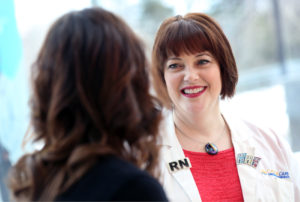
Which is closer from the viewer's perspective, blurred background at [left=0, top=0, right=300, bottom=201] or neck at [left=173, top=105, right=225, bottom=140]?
neck at [left=173, top=105, right=225, bottom=140]

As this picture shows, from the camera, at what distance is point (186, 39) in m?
1.68

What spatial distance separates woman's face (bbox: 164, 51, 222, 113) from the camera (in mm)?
1720

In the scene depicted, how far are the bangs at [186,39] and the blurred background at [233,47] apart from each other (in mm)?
148

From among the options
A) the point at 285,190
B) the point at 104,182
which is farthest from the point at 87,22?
the point at 285,190

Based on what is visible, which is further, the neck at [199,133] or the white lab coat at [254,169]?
the neck at [199,133]

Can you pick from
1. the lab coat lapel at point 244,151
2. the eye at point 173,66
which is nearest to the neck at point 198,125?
the lab coat lapel at point 244,151

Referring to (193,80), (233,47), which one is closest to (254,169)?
(193,80)

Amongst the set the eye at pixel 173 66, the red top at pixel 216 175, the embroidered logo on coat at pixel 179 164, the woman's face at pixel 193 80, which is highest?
the eye at pixel 173 66

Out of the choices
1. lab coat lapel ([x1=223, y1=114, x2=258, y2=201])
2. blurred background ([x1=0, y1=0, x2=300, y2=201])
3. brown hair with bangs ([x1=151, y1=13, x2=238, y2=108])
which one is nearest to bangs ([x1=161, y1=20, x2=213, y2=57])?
brown hair with bangs ([x1=151, y1=13, x2=238, y2=108])

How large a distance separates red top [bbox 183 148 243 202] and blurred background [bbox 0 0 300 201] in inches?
15.5

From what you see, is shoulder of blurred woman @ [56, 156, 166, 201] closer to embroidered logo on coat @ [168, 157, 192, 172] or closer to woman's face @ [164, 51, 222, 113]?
embroidered logo on coat @ [168, 157, 192, 172]

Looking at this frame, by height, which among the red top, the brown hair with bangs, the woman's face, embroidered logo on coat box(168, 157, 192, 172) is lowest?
the red top

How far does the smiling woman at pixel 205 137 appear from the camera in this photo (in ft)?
5.46

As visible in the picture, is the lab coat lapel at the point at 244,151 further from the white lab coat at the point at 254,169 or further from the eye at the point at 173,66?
the eye at the point at 173,66
